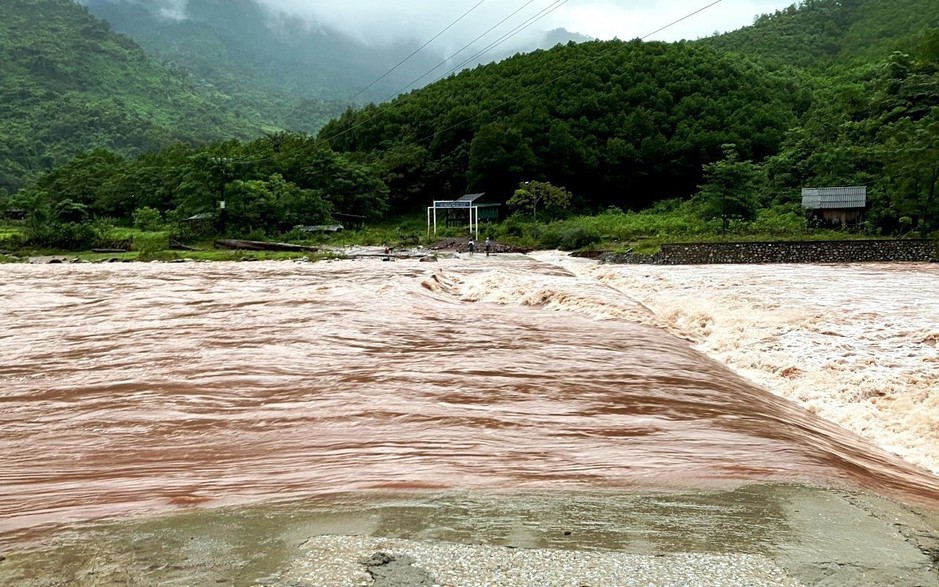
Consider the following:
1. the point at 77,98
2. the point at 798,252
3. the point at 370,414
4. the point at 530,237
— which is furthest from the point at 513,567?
the point at 77,98

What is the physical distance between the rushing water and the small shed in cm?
2338

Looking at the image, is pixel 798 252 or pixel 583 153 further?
pixel 583 153

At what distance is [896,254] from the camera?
23266mm

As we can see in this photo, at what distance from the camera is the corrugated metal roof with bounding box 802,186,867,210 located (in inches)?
1190

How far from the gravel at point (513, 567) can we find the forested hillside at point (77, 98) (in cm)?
8827

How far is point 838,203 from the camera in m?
30.6

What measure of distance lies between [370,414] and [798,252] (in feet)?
75.2

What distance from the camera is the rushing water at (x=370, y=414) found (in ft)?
14.5

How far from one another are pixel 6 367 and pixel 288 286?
10.2 metres

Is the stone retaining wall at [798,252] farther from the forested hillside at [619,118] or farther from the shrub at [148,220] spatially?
the shrub at [148,220]

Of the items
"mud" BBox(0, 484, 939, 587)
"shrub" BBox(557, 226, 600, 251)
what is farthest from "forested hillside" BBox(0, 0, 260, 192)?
"mud" BBox(0, 484, 939, 587)

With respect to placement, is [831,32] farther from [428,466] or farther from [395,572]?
[395,572]

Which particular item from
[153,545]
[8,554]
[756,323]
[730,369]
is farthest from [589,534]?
[756,323]

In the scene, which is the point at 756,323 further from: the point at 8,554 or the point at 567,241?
the point at 567,241
